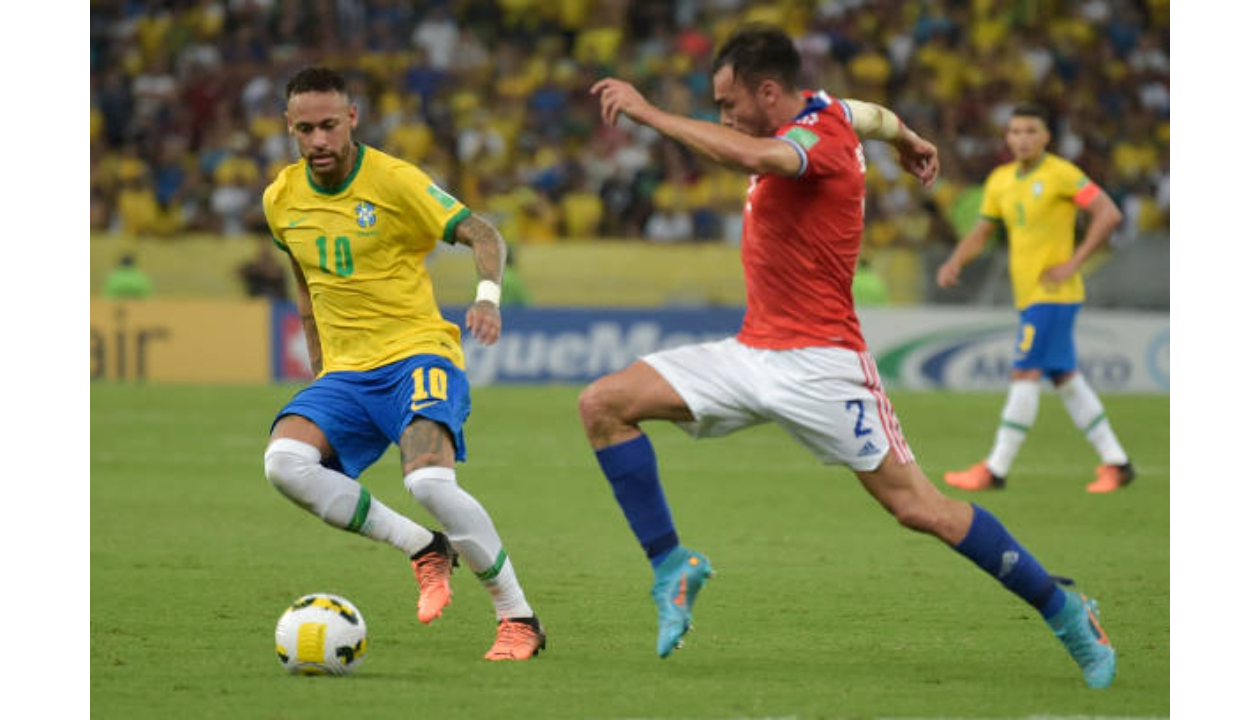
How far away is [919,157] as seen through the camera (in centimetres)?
627

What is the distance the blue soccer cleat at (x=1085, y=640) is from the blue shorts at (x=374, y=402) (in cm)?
212

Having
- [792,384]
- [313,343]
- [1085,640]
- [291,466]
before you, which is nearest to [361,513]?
[291,466]

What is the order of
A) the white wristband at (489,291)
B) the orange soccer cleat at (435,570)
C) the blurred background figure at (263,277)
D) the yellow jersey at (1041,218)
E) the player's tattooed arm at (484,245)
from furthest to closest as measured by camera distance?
the blurred background figure at (263,277) < the yellow jersey at (1041,218) < the orange soccer cleat at (435,570) < the player's tattooed arm at (484,245) < the white wristband at (489,291)

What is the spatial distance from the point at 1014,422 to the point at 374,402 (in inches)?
237

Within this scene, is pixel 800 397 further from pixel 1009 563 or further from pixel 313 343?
pixel 313 343

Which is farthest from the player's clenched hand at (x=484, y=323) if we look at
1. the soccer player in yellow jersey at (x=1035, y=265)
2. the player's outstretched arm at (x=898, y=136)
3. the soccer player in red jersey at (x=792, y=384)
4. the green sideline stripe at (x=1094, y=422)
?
the green sideline stripe at (x=1094, y=422)

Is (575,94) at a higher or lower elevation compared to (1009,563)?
higher

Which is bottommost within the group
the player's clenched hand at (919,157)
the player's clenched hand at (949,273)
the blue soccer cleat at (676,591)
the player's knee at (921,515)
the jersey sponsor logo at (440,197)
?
the blue soccer cleat at (676,591)

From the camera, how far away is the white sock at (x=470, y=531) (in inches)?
238

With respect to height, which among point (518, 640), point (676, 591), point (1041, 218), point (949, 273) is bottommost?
point (518, 640)

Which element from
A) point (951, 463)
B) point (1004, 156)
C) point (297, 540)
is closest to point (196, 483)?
point (297, 540)

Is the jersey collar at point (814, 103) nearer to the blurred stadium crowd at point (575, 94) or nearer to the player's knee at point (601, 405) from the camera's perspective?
the player's knee at point (601, 405)

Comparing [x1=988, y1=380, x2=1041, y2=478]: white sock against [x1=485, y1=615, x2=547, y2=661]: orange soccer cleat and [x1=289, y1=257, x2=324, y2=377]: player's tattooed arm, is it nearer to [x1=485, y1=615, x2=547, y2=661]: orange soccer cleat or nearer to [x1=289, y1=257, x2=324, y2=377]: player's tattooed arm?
[x1=289, y1=257, x2=324, y2=377]: player's tattooed arm

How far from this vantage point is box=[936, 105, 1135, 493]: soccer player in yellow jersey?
11.2m
